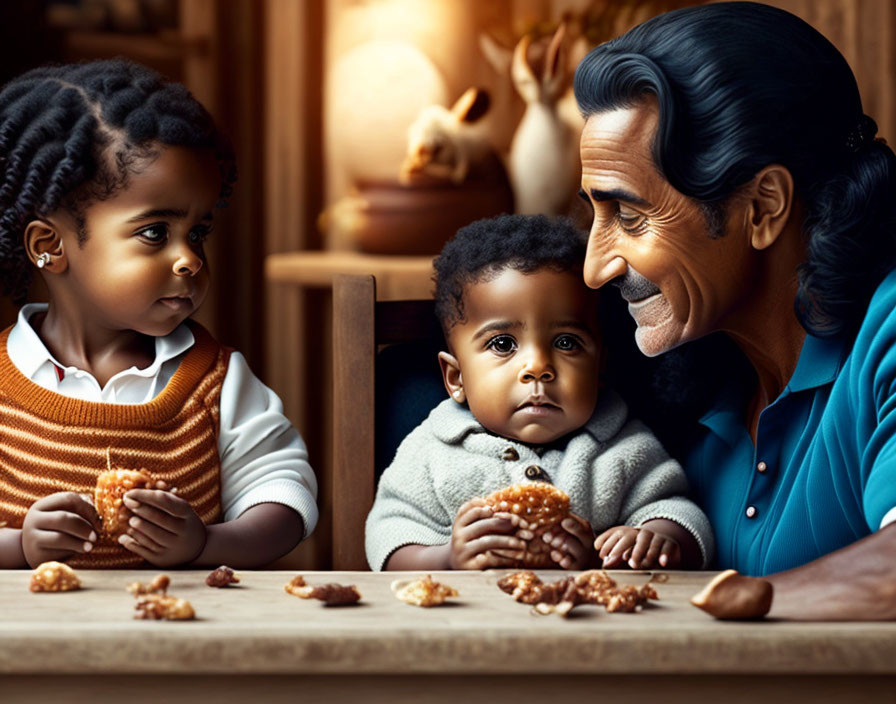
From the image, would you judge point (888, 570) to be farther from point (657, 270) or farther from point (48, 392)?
point (48, 392)

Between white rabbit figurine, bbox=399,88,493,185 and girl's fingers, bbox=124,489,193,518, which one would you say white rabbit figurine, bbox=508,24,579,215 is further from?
girl's fingers, bbox=124,489,193,518

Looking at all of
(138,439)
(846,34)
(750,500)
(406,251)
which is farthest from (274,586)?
(846,34)

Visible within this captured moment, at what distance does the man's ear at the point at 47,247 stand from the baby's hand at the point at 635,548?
0.65 m

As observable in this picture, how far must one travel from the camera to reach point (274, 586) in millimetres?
1087

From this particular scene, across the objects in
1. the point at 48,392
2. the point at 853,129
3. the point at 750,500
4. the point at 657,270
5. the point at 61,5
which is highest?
the point at 61,5

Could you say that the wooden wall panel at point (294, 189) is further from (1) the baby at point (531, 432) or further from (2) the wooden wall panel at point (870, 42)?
(1) the baby at point (531, 432)

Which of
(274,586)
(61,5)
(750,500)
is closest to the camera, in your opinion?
(274,586)

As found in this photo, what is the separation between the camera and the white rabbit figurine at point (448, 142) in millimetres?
2658

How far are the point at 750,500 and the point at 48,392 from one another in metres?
0.77

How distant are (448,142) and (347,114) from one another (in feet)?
1.26

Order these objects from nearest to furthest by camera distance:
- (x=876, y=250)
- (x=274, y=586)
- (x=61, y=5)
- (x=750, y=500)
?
1. (x=274, y=586)
2. (x=876, y=250)
3. (x=750, y=500)
4. (x=61, y=5)

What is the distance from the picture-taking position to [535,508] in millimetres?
1204

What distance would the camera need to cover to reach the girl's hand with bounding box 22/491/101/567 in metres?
1.18

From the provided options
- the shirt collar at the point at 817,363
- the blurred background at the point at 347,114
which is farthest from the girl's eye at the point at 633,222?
the blurred background at the point at 347,114
